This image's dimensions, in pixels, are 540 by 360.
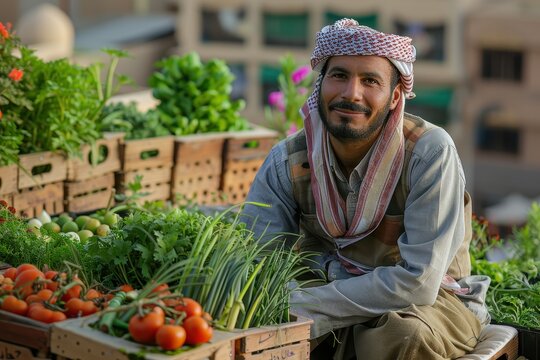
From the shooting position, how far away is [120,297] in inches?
147

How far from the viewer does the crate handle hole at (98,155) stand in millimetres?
6367

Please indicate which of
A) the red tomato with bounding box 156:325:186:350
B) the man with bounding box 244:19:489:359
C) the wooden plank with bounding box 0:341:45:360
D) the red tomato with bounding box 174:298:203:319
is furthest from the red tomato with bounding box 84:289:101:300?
the man with bounding box 244:19:489:359

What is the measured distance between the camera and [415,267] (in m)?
4.27

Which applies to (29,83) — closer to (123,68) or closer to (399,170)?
(399,170)

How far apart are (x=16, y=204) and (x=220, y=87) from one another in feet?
6.98

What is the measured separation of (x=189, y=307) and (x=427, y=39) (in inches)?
1381

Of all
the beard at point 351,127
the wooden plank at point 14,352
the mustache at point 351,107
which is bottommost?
the wooden plank at point 14,352

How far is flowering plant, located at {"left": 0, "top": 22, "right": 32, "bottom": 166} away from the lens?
5676mm

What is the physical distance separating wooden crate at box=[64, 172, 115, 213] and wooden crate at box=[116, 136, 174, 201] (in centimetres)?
10

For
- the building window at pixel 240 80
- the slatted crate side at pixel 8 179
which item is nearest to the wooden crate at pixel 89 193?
the slatted crate side at pixel 8 179

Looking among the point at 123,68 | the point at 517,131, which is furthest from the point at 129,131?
the point at 517,131

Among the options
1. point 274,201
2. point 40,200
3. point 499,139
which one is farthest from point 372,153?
point 499,139

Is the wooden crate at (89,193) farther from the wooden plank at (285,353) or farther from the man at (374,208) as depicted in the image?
the wooden plank at (285,353)

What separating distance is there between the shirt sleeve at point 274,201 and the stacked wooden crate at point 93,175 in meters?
1.68
